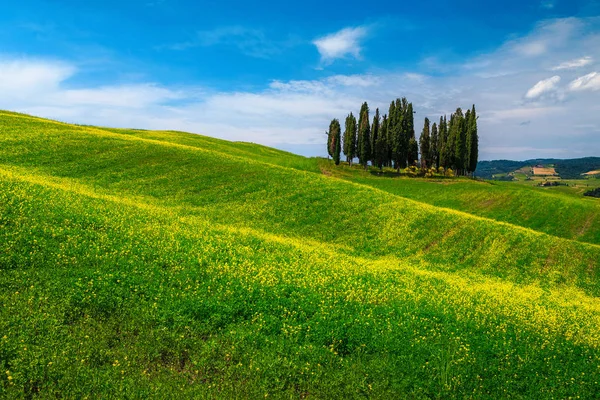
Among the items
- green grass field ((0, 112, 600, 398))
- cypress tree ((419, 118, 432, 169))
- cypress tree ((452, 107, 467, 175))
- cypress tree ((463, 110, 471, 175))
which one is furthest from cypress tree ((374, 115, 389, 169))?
green grass field ((0, 112, 600, 398))

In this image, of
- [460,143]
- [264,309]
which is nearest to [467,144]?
[460,143]

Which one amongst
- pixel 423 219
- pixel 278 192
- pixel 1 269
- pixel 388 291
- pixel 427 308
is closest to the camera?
pixel 1 269

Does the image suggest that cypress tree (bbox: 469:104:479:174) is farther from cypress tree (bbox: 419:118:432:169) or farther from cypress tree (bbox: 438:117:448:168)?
cypress tree (bbox: 419:118:432:169)

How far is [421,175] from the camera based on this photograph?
9512cm

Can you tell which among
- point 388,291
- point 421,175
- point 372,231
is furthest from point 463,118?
point 388,291

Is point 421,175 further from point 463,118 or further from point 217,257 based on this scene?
point 217,257

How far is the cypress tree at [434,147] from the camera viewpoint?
108 m

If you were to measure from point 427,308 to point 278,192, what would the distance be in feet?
88.1

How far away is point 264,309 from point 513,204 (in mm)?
61364

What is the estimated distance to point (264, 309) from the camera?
1567cm

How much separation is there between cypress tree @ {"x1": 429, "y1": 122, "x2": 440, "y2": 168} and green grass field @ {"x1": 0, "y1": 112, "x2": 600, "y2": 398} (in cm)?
Answer: 7615

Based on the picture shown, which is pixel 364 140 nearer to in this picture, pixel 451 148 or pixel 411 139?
pixel 411 139

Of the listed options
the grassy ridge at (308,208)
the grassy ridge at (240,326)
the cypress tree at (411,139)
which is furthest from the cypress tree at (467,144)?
the grassy ridge at (240,326)

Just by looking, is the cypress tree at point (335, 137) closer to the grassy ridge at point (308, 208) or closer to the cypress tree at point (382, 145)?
the cypress tree at point (382, 145)
